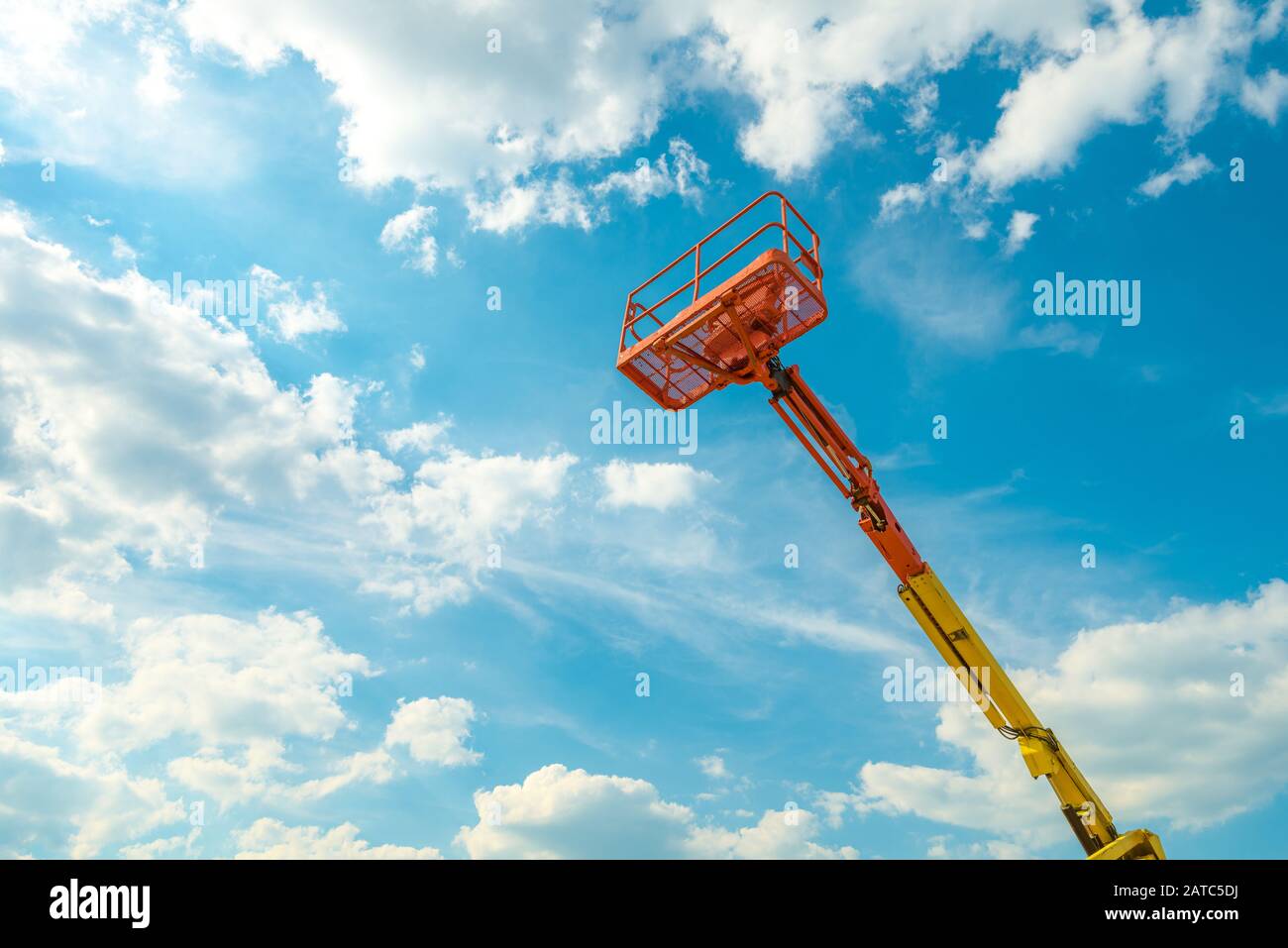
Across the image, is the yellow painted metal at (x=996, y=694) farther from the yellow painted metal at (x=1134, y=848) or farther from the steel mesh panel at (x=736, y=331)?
the steel mesh panel at (x=736, y=331)

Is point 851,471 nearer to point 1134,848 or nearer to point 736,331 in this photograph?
point 736,331

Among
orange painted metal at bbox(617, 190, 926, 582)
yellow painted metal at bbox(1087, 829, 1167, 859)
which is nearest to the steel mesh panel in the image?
orange painted metal at bbox(617, 190, 926, 582)

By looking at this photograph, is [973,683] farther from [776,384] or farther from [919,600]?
[776,384]

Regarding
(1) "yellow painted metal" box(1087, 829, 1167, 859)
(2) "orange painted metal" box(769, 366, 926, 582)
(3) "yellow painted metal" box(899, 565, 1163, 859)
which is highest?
(2) "orange painted metal" box(769, 366, 926, 582)

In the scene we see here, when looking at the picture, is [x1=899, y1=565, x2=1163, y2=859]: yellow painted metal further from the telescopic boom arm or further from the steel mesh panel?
the steel mesh panel

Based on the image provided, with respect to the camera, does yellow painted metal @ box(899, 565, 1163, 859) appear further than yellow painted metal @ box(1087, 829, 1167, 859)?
Yes

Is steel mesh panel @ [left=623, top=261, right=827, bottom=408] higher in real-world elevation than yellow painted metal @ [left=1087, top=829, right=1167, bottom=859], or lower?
higher

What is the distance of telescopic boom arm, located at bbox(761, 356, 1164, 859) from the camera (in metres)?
17.0

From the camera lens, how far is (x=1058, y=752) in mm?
17625

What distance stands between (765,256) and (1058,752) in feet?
41.6

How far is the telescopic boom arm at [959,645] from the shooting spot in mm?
16984

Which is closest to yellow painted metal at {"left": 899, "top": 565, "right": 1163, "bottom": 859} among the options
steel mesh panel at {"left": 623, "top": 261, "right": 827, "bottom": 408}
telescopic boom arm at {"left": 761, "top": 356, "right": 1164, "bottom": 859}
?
A: telescopic boom arm at {"left": 761, "top": 356, "right": 1164, "bottom": 859}

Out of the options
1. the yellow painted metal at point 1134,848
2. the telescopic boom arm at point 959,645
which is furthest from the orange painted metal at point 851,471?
the yellow painted metal at point 1134,848
